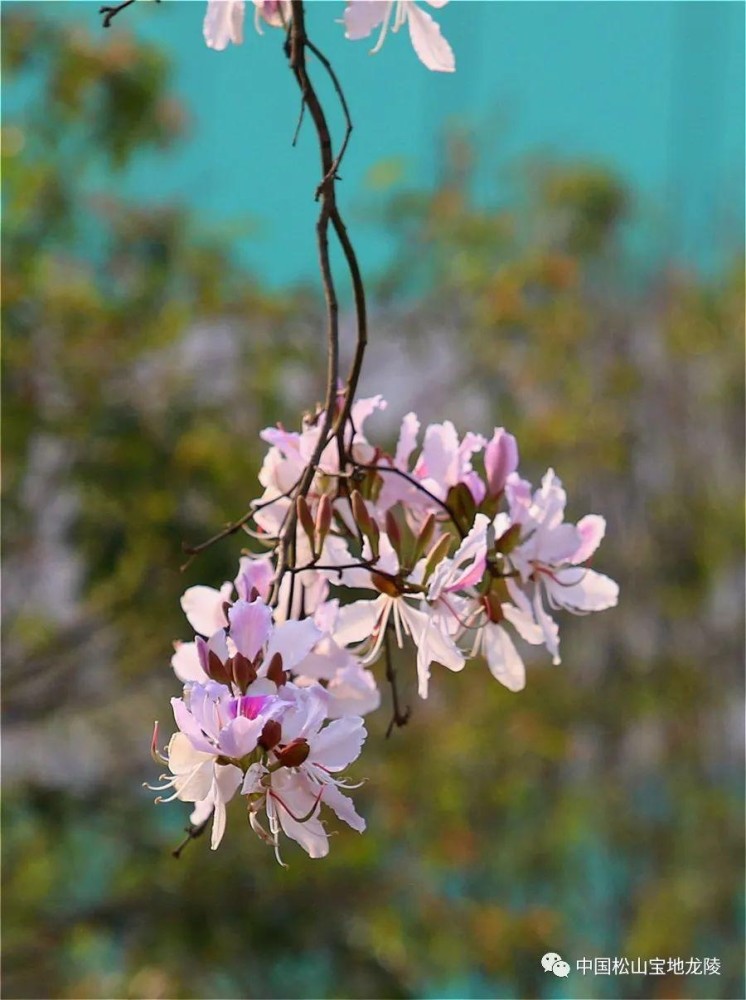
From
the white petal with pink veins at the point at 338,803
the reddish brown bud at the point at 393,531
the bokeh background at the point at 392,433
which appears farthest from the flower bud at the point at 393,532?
the bokeh background at the point at 392,433

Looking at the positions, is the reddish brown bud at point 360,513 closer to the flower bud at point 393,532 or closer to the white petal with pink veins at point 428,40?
the flower bud at point 393,532

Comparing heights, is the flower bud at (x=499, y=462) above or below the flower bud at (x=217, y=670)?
above

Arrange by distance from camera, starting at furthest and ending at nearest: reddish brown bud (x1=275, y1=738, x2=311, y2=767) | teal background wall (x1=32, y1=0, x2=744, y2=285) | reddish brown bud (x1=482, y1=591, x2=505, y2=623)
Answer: teal background wall (x1=32, y1=0, x2=744, y2=285), reddish brown bud (x1=482, y1=591, x2=505, y2=623), reddish brown bud (x1=275, y1=738, x2=311, y2=767)

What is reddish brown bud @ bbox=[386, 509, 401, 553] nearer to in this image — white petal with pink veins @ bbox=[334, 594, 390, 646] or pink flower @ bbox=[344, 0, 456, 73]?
white petal with pink veins @ bbox=[334, 594, 390, 646]

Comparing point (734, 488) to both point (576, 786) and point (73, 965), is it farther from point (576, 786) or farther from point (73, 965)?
point (73, 965)

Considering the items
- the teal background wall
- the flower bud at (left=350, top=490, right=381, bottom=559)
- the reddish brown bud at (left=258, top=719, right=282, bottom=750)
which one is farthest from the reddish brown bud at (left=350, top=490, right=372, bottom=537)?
the teal background wall
